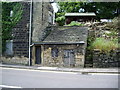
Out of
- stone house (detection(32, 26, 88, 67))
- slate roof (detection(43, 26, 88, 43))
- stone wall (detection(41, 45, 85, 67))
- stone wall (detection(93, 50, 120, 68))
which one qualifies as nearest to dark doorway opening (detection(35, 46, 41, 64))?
stone house (detection(32, 26, 88, 67))

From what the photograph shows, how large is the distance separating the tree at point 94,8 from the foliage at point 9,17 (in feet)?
24.9

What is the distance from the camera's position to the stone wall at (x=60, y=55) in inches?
477

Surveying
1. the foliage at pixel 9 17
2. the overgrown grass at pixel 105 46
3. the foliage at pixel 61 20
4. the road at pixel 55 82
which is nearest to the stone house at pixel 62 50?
the overgrown grass at pixel 105 46

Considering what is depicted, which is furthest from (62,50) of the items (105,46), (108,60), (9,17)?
(9,17)

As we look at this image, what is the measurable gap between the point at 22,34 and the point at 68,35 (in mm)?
3839

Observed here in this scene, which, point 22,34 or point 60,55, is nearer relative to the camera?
point 60,55

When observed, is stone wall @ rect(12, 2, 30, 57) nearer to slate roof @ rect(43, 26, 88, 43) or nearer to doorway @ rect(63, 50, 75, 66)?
slate roof @ rect(43, 26, 88, 43)

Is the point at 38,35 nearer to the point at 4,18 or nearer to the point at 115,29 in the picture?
the point at 4,18

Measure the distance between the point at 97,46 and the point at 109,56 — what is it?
126 cm

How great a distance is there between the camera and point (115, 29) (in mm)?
16266

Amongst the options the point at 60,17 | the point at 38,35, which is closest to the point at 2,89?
the point at 38,35

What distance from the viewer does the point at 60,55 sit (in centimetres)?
1246

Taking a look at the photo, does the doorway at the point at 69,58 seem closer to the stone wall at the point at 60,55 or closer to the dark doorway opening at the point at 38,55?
the stone wall at the point at 60,55

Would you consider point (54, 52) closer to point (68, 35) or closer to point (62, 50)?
point (62, 50)
